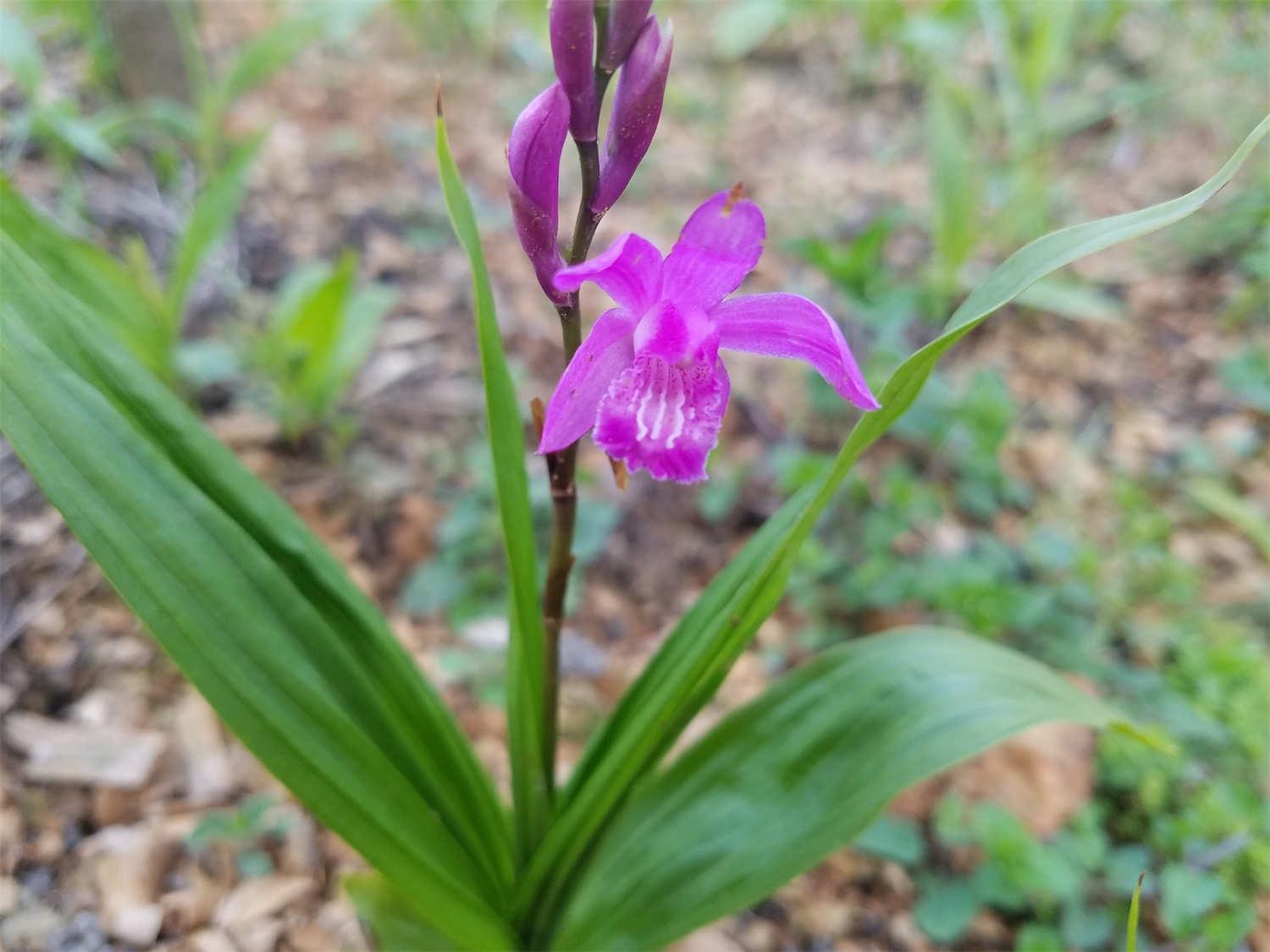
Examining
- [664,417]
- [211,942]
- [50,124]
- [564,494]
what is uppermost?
[50,124]

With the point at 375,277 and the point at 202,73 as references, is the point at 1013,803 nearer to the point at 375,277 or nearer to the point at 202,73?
the point at 375,277

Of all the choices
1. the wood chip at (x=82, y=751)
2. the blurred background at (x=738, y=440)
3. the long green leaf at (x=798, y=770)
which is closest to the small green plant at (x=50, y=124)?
the blurred background at (x=738, y=440)

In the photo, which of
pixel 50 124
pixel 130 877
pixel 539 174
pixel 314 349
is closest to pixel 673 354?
pixel 539 174

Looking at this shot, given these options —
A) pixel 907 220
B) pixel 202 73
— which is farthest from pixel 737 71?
pixel 202 73

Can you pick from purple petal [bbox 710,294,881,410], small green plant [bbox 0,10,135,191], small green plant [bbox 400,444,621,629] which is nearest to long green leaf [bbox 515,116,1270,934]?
purple petal [bbox 710,294,881,410]

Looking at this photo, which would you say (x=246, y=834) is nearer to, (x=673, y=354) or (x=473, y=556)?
(x=473, y=556)

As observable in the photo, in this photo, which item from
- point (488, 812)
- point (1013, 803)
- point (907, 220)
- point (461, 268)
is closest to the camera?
point (488, 812)
